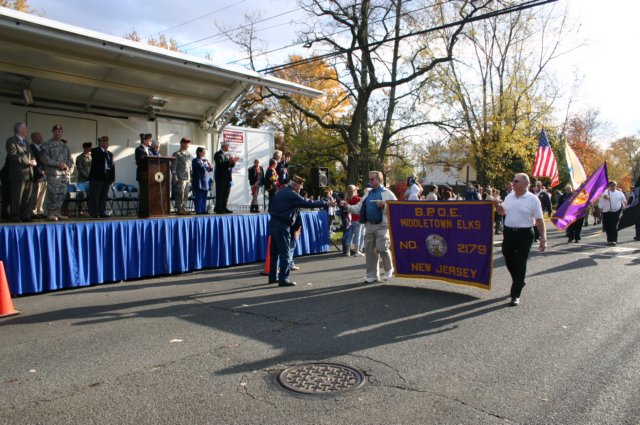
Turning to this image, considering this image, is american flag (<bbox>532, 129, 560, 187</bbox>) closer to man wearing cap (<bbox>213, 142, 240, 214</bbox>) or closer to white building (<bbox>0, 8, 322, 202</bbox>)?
white building (<bbox>0, 8, 322, 202</bbox>)

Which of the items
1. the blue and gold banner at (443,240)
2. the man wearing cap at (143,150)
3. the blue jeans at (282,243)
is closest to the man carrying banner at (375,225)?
the blue and gold banner at (443,240)

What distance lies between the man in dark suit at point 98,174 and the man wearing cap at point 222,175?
2701 millimetres

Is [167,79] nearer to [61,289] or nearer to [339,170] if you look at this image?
[61,289]

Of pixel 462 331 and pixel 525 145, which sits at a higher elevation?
pixel 525 145

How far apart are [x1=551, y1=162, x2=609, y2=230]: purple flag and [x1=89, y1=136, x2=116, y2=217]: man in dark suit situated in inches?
494

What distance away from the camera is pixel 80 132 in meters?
13.6

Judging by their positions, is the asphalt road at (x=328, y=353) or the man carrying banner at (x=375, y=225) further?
the man carrying banner at (x=375, y=225)

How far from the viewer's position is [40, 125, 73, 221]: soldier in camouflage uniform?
1002 centimetres

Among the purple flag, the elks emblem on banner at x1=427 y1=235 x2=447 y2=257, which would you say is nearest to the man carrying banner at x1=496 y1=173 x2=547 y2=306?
the elks emblem on banner at x1=427 y1=235 x2=447 y2=257

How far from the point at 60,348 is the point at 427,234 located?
5911 millimetres

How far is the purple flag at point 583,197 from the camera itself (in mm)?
13688

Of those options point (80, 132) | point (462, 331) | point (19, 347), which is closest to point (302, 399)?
point (462, 331)

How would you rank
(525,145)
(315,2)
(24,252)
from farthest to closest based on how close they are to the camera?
(525,145)
(315,2)
(24,252)

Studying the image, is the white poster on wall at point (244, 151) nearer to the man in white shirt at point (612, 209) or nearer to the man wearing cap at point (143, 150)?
the man wearing cap at point (143, 150)
